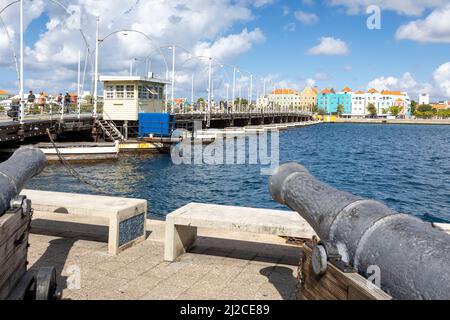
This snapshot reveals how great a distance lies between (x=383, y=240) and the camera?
3.15 meters

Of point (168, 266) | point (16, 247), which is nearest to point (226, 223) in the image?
point (168, 266)

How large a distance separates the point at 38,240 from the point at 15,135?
20494mm

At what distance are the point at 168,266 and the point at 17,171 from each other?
→ 2.52 meters

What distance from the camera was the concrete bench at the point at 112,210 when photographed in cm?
700

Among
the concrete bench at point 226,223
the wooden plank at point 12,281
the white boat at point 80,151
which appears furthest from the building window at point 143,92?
the wooden plank at point 12,281

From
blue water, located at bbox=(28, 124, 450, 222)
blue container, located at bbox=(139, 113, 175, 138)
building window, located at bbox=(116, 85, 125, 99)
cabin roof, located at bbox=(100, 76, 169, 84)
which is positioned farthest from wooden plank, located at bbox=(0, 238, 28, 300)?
building window, located at bbox=(116, 85, 125, 99)

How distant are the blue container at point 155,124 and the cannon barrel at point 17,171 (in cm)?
3253

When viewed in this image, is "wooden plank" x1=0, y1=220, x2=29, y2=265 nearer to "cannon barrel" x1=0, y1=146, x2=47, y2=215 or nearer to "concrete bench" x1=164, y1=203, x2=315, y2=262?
"cannon barrel" x1=0, y1=146, x2=47, y2=215

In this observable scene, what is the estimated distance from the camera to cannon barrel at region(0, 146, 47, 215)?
429 centimetres

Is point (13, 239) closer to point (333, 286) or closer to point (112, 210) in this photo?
point (333, 286)

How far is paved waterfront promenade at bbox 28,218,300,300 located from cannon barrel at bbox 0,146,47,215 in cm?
139
